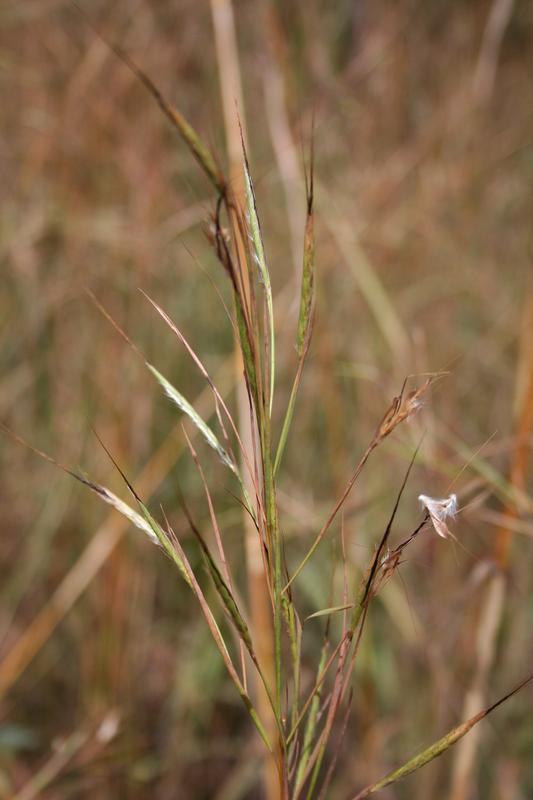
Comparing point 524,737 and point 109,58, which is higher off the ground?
point 109,58

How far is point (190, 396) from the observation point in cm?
136

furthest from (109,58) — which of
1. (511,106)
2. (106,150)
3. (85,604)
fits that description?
(511,106)

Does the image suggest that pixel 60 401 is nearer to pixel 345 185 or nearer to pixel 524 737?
pixel 345 185

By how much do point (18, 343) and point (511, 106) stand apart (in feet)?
4.43

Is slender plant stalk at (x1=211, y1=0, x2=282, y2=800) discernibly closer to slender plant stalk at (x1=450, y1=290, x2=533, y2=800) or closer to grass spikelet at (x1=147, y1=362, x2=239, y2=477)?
slender plant stalk at (x1=450, y1=290, x2=533, y2=800)

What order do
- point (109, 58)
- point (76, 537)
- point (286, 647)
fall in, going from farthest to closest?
point (76, 537) → point (109, 58) → point (286, 647)

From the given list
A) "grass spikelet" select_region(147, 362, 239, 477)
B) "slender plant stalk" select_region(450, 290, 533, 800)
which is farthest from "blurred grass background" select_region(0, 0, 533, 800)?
"grass spikelet" select_region(147, 362, 239, 477)

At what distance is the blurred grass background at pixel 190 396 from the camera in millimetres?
980

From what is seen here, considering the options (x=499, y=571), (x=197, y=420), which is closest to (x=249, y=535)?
(x=499, y=571)

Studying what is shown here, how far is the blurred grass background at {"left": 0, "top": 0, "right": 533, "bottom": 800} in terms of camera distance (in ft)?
3.22

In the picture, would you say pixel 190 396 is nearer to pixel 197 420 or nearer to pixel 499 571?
pixel 499 571

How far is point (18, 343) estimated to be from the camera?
1.32 m

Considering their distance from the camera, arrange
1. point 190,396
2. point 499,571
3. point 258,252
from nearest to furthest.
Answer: point 258,252 < point 499,571 < point 190,396

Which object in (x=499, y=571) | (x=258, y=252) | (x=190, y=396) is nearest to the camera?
(x=258, y=252)
